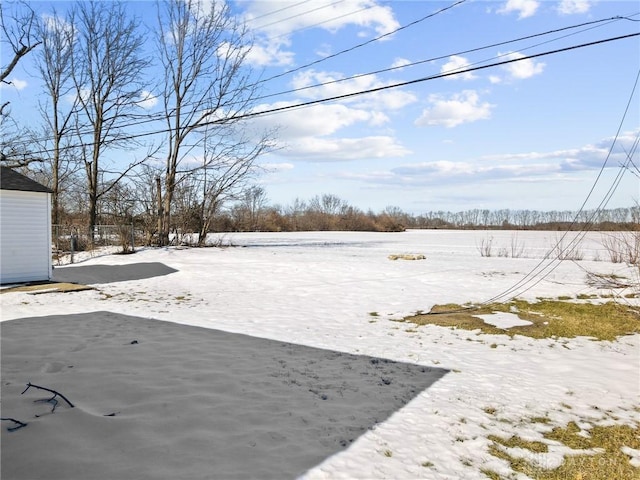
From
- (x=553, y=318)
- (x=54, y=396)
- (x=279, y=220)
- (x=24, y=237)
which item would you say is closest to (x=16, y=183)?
(x=24, y=237)

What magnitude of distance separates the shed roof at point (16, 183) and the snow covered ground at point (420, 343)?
136 inches

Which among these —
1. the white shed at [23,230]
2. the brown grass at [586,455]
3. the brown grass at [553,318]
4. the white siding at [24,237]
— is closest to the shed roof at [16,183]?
the white shed at [23,230]

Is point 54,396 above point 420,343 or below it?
above

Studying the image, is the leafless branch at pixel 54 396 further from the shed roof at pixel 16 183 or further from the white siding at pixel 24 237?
the shed roof at pixel 16 183

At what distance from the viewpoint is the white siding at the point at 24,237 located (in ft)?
37.1

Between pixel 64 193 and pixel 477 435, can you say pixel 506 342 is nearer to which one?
pixel 477 435

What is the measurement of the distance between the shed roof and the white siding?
15 centimetres

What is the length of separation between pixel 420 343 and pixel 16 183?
1210 centimetres

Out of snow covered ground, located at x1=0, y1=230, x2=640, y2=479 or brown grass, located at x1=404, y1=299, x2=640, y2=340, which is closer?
snow covered ground, located at x1=0, y1=230, x2=640, y2=479

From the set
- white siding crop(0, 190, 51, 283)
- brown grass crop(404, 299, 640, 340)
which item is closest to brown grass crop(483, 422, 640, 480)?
brown grass crop(404, 299, 640, 340)

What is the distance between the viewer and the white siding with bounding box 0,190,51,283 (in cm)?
1130

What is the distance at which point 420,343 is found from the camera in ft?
19.9

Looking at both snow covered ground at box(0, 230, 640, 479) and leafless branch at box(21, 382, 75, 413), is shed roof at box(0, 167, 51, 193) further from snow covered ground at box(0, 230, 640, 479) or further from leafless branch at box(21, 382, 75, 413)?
leafless branch at box(21, 382, 75, 413)

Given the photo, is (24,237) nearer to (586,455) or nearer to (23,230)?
(23,230)
